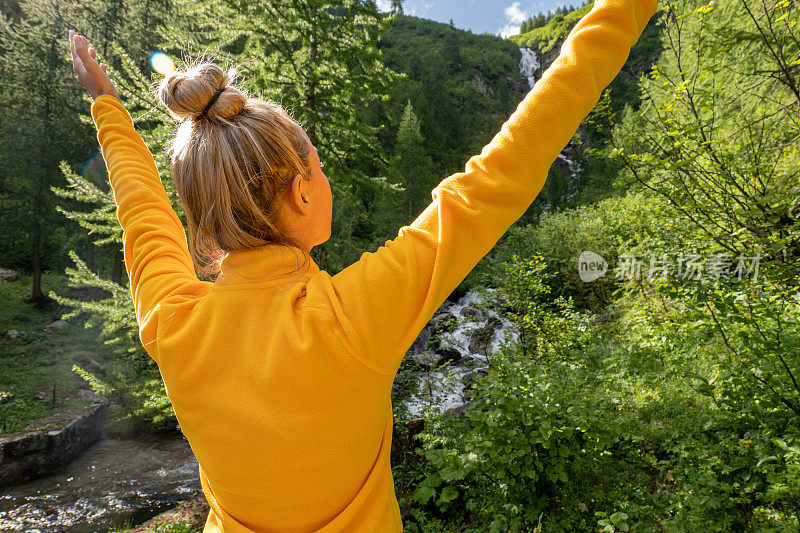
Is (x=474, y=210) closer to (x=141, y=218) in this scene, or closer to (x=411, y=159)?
(x=141, y=218)

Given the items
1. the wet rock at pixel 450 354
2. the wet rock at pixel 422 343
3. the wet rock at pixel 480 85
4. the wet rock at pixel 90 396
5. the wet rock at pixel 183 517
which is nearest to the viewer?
the wet rock at pixel 183 517

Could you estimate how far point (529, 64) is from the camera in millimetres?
67875

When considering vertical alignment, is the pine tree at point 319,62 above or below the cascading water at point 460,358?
above

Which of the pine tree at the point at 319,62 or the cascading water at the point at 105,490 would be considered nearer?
the pine tree at the point at 319,62

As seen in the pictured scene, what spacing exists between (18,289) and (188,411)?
2766 centimetres

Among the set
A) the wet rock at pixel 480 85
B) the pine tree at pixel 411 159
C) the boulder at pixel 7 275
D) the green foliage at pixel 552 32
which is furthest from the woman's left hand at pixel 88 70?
the wet rock at pixel 480 85

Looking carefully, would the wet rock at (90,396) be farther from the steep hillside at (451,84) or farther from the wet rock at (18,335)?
the steep hillside at (451,84)

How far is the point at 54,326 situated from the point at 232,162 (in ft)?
74.7

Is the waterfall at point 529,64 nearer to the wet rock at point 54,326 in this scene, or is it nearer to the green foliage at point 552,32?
the wet rock at point 54,326

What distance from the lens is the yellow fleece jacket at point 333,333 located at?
730mm

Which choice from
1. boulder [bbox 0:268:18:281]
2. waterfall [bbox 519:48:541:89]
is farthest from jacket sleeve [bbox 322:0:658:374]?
waterfall [bbox 519:48:541:89]

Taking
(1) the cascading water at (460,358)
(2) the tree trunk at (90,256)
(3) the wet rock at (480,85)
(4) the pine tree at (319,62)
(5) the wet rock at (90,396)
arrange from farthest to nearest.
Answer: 1. (3) the wet rock at (480,85)
2. (2) the tree trunk at (90,256)
3. (5) the wet rock at (90,396)
4. (1) the cascading water at (460,358)
5. (4) the pine tree at (319,62)

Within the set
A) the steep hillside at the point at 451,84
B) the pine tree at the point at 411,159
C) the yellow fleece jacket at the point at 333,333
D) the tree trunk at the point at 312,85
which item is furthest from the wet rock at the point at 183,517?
the pine tree at the point at 411,159

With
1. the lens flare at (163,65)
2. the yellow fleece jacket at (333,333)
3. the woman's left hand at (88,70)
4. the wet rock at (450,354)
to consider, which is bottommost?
the yellow fleece jacket at (333,333)
